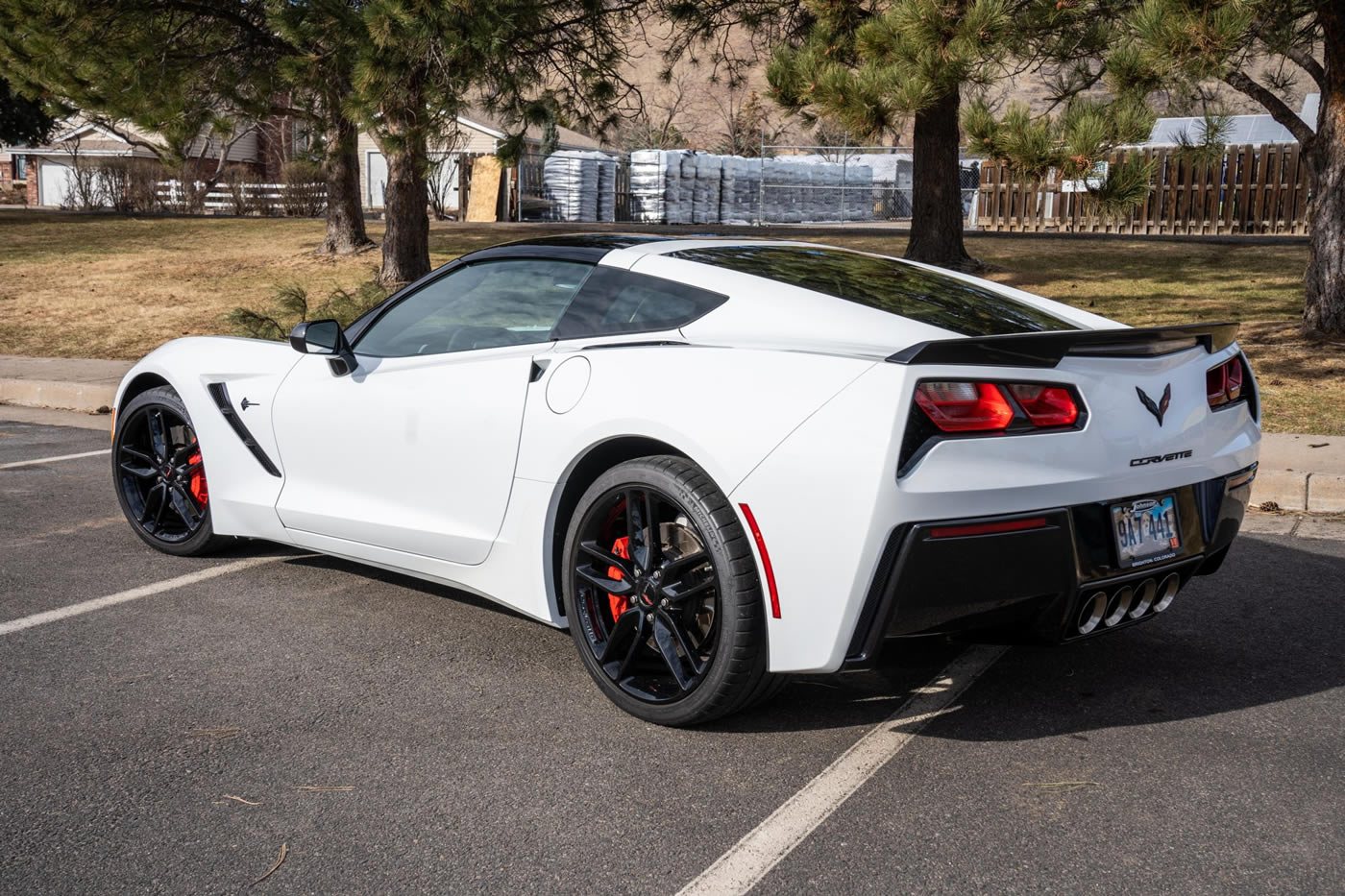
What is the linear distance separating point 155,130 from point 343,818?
13955mm

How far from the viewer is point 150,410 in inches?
222

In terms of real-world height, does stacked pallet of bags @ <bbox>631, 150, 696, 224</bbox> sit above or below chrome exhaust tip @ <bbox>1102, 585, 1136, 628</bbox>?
above

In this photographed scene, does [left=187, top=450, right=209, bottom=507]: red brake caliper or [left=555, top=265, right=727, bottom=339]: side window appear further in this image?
[left=187, top=450, right=209, bottom=507]: red brake caliper

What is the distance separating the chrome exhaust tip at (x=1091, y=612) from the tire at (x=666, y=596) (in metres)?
0.85

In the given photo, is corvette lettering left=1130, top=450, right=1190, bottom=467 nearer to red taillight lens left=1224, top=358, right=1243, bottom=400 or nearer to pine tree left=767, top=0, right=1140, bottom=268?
red taillight lens left=1224, top=358, right=1243, bottom=400

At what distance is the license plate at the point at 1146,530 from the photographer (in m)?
3.54

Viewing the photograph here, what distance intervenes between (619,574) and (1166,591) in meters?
1.62

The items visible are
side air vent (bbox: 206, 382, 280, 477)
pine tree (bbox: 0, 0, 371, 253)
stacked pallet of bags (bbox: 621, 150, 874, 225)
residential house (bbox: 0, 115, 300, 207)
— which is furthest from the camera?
residential house (bbox: 0, 115, 300, 207)

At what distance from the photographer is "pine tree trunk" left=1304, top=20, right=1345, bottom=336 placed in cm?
1055

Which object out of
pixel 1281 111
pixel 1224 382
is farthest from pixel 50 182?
pixel 1224 382

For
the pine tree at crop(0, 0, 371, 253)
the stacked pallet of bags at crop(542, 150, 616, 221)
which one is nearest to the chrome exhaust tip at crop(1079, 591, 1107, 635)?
the pine tree at crop(0, 0, 371, 253)

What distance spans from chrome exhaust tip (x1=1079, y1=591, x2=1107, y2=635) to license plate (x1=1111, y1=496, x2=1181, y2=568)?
0.11 meters

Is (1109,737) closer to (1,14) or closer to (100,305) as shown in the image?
(1,14)

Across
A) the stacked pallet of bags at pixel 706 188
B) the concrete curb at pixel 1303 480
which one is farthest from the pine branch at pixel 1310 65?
the stacked pallet of bags at pixel 706 188
